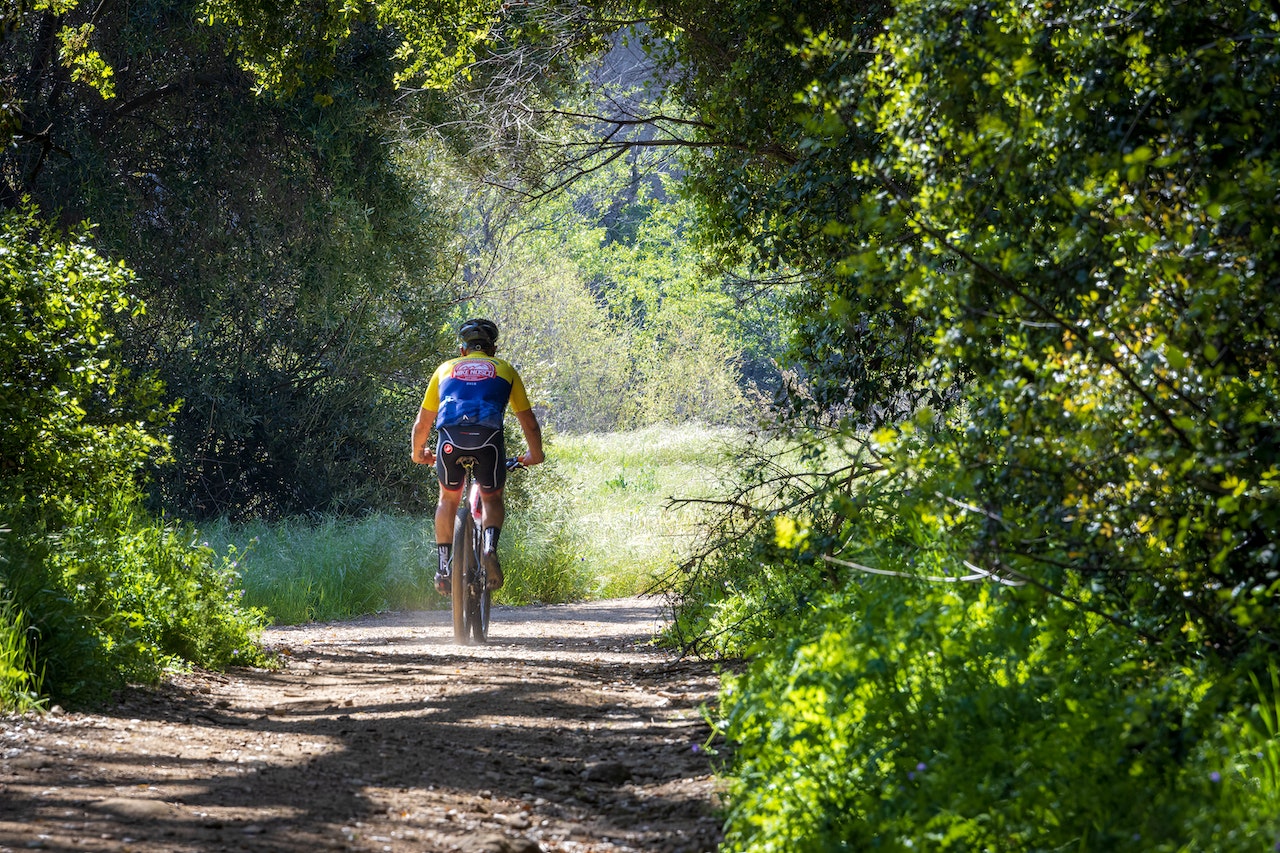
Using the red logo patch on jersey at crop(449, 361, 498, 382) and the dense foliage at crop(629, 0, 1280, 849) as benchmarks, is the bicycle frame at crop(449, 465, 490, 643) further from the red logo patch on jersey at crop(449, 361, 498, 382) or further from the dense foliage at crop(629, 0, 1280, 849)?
the dense foliage at crop(629, 0, 1280, 849)

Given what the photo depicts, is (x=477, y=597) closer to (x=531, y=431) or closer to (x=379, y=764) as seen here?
(x=531, y=431)

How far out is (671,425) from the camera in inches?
1516

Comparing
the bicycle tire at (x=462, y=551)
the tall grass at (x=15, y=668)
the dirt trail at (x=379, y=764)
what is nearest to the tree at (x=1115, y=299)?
the dirt trail at (x=379, y=764)

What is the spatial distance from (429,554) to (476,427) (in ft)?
18.5

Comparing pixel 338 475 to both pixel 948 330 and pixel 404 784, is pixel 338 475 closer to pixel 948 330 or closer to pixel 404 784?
pixel 404 784

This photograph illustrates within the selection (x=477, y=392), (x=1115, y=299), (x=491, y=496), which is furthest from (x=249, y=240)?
(x=1115, y=299)

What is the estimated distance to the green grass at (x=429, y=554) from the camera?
485 inches

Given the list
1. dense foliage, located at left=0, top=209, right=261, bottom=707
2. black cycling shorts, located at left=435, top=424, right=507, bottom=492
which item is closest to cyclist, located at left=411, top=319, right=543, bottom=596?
black cycling shorts, located at left=435, top=424, right=507, bottom=492

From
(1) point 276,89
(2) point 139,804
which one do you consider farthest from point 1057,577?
(1) point 276,89

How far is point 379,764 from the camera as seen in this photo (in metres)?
4.92

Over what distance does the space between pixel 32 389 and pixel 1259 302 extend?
602cm

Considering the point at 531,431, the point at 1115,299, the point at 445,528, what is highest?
the point at 1115,299

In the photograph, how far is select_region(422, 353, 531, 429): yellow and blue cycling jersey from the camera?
847 cm

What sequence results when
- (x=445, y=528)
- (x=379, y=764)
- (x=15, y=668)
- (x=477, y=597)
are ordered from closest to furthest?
(x=379, y=764) → (x=15, y=668) → (x=445, y=528) → (x=477, y=597)
